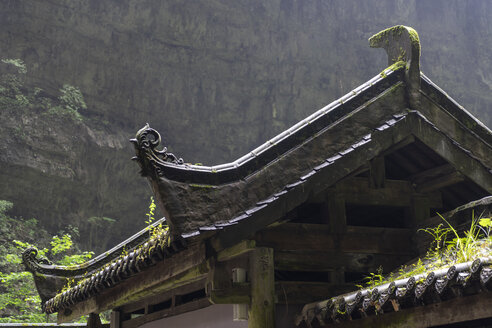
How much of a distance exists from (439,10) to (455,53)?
12.2 ft

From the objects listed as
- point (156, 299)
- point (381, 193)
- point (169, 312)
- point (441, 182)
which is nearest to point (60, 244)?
point (156, 299)

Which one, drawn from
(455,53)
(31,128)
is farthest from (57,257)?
(455,53)

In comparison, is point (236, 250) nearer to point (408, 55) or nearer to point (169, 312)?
point (169, 312)

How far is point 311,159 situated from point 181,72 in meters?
36.2

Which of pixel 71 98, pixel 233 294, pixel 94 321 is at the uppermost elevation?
pixel 71 98

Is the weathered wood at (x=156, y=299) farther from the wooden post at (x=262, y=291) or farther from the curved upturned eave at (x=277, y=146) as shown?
the curved upturned eave at (x=277, y=146)

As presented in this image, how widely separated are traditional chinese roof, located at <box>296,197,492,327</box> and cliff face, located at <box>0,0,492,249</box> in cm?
3052

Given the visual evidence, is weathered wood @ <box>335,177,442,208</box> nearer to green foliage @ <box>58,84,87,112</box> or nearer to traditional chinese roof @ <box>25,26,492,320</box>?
traditional chinese roof @ <box>25,26,492,320</box>

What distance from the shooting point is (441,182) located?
7109 mm

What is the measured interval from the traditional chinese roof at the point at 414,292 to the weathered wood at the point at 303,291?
276 mm

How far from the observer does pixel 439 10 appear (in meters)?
48.9

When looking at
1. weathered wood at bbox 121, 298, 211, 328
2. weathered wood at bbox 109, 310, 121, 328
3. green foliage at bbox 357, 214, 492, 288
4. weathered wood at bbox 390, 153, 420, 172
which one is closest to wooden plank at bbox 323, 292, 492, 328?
green foliage at bbox 357, 214, 492, 288

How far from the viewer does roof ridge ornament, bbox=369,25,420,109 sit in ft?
23.2

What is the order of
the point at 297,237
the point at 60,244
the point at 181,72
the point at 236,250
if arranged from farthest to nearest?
the point at 181,72
the point at 60,244
the point at 297,237
the point at 236,250
